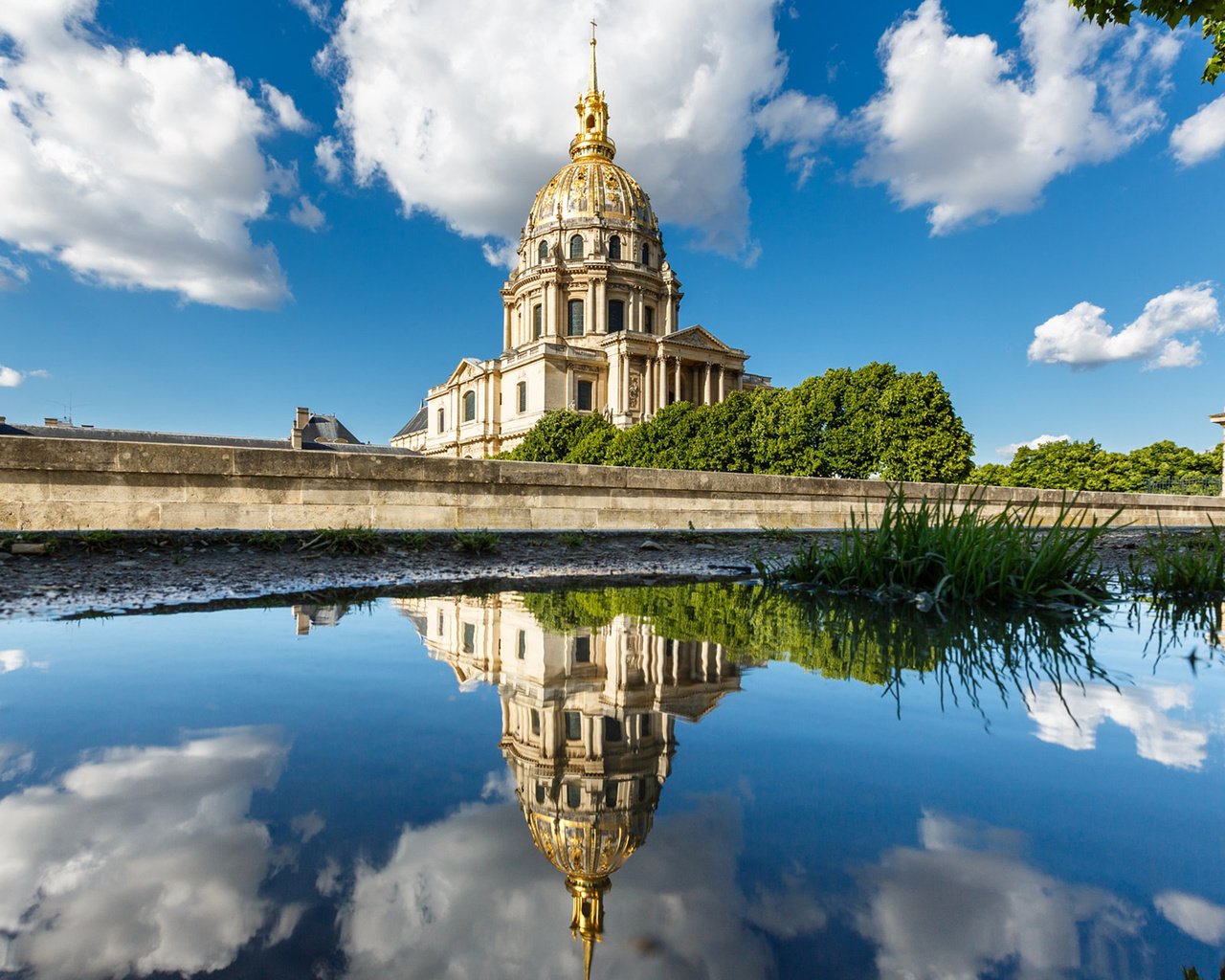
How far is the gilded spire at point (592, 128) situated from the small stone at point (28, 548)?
71147 millimetres

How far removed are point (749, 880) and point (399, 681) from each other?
1.31 meters

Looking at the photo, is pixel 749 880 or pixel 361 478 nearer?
pixel 749 880

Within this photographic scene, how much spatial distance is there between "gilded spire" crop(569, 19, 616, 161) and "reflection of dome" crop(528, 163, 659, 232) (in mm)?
2102

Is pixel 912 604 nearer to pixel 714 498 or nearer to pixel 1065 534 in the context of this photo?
pixel 1065 534

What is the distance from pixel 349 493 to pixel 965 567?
17.5 feet

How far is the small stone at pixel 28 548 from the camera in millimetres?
4270

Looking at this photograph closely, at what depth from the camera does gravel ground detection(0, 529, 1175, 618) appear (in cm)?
353

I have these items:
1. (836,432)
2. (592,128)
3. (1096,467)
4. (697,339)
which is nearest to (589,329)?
(697,339)

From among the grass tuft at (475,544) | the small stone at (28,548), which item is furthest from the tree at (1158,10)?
the small stone at (28,548)

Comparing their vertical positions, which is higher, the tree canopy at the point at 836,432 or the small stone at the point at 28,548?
the tree canopy at the point at 836,432

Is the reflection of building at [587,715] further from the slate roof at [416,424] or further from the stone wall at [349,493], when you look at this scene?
the slate roof at [416,424]

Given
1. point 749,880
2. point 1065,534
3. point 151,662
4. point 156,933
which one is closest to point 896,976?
point 749,880

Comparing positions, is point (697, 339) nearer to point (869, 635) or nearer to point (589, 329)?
point (589, 329)

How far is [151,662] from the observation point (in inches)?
83.6
